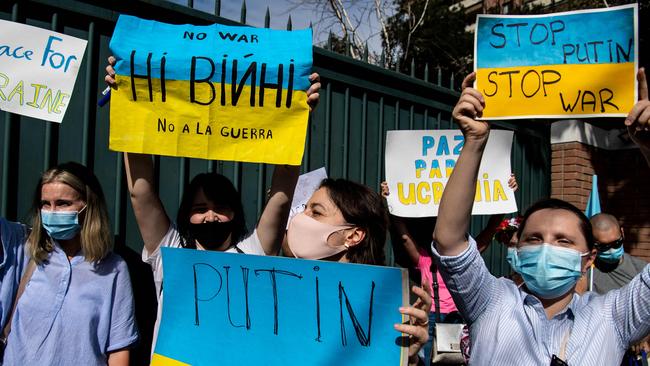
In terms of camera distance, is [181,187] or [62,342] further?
[181,187]

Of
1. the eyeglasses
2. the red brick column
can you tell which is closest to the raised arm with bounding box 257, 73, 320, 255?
the eyeglasses

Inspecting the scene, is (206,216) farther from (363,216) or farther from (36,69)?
(36,69)

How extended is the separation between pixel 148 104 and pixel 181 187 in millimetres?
1336

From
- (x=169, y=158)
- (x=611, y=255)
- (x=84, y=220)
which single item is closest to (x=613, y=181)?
(x=611, y=255)

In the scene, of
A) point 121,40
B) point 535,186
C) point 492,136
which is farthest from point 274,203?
point 535,186

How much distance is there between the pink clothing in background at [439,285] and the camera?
13.2 ft

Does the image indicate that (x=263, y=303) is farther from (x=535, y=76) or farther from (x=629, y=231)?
(x=629, y=231)

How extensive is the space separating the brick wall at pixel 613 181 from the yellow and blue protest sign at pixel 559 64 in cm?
473

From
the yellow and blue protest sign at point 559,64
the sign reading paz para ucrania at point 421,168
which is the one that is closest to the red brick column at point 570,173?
the sign reading paz para ucrania at point 421,168

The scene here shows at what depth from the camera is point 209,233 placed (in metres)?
2.56

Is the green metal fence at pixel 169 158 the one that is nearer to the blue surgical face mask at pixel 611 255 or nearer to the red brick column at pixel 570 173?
the blue surgical face mask at pixel 611 255

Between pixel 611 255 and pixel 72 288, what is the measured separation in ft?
12.5

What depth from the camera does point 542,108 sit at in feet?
8.53

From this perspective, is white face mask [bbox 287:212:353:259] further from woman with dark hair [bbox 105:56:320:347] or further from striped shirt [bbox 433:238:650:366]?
striped shirt [bbox 433:238:650:366]
